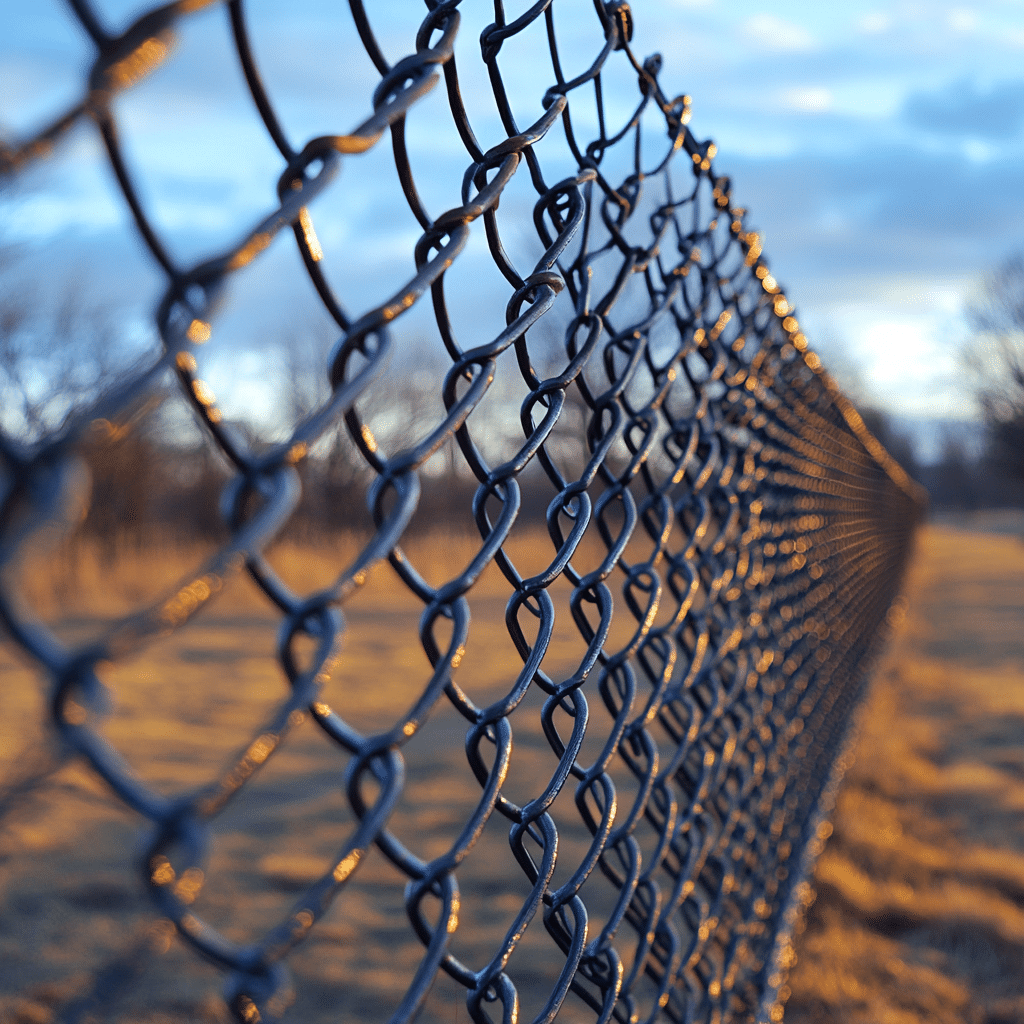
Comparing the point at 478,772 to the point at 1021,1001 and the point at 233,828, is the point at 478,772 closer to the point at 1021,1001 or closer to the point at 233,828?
the point at 1021,1001

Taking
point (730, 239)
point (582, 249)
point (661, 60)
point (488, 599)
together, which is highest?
point (661, 60)

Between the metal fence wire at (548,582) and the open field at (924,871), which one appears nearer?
the metal fence wire at (548,582)

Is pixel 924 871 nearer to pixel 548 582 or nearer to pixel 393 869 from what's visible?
pixel 393 869

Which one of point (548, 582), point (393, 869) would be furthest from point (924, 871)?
point (548, 582)

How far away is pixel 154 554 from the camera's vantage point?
15.4m

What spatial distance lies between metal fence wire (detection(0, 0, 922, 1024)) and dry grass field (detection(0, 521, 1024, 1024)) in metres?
0.06

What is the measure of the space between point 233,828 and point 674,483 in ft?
10.6

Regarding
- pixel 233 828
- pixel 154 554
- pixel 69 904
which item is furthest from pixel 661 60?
pixel 154 554

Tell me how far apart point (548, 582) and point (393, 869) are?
2818 mm

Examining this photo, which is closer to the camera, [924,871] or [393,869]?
[924,871]

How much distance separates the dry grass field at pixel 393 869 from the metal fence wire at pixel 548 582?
57 millimetres

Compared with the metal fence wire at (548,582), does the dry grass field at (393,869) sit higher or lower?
lower

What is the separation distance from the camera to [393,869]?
343cm

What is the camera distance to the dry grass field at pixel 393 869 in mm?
2404
